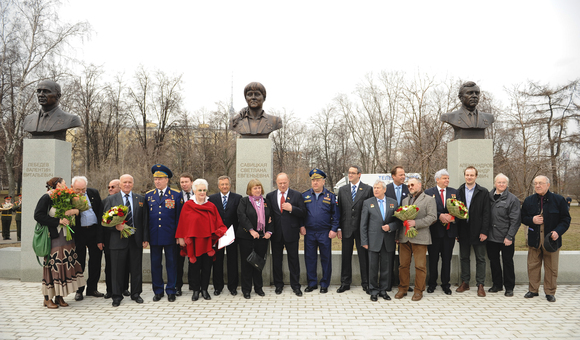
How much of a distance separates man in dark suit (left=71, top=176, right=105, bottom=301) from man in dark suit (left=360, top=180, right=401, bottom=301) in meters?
4.14

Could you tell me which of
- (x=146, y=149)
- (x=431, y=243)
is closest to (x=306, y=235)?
(x=431, y=243)

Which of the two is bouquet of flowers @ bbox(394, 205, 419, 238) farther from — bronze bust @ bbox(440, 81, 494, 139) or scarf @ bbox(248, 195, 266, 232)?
bronze bust @ bbox(440, 81, 494, 139)

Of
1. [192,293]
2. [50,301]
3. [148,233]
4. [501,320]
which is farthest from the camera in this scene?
[192,293]

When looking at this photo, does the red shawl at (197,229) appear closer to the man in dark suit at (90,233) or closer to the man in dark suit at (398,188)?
the man in dark suit at (90,233)

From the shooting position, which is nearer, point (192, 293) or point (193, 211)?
point (193, 211)

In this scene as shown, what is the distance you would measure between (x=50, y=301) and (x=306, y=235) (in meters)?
3.88

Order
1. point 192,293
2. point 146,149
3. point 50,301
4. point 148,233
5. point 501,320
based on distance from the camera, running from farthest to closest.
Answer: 1. point 146,149
2. point 192,293
3. point 148,233
4. point 50,301
5. point 501,320

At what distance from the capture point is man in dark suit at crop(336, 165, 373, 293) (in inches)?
232

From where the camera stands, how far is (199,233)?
5.35 meters

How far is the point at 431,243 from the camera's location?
563 centimetres

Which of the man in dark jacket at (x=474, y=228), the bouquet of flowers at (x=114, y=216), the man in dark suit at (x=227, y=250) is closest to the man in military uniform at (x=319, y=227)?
the man in dark suit at (x=227, y=250)

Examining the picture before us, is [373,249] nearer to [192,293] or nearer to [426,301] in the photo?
[426,301]

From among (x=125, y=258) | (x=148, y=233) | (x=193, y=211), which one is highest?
(x=193, y=211)

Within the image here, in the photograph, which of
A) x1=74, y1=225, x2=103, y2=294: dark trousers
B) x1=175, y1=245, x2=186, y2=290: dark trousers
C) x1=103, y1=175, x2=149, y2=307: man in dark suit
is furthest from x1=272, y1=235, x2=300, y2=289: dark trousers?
Result: x1=74, y1=225, x2=103, y2=294: dark trousers
